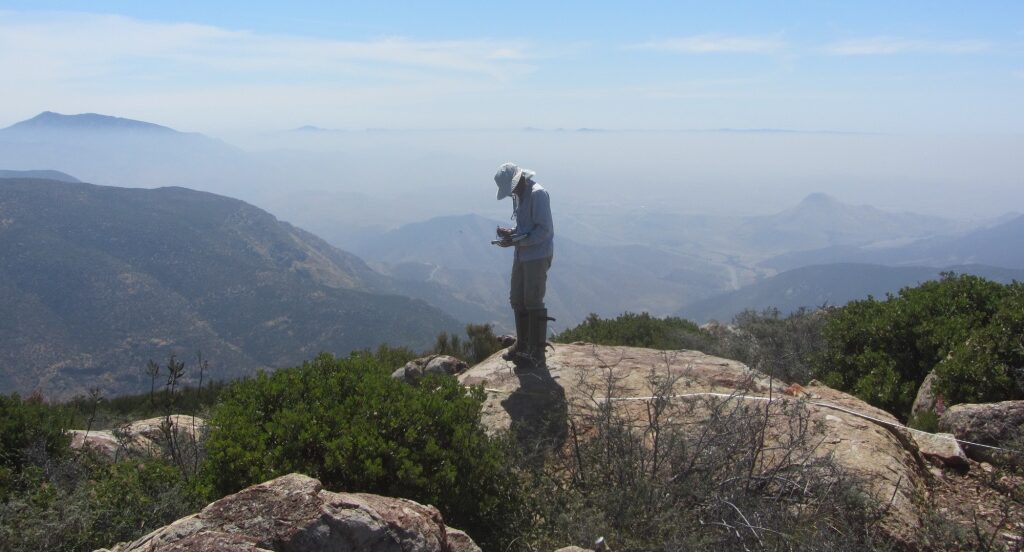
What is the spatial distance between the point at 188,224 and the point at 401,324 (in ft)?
191

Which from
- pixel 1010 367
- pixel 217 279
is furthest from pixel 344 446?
pixel 217 279

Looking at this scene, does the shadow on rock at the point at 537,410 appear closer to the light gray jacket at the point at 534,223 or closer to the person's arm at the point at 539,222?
the light gray jacket at the point at 534,223

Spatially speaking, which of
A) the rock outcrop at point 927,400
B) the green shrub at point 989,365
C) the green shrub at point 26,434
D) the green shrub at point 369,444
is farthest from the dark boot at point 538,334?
the green shrub at point 26,434

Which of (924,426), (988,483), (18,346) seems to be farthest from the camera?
(18,346)

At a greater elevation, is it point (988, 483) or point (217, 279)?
point (988, 483)

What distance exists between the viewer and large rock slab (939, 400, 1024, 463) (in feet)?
17.6

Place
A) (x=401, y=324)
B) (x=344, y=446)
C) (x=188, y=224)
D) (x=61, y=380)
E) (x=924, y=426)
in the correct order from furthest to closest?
(x=188, y=224) < (x=401, y=324) < (x=61, y=380) < (x=924, y=426) < (x=344, y=446)

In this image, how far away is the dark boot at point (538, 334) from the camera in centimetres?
734

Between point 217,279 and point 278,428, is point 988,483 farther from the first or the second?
point 217,279

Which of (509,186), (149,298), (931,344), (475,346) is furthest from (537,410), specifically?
(149,298)

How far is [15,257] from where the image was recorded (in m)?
88.8

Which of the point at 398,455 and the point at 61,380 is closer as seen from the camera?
the point at 398,455

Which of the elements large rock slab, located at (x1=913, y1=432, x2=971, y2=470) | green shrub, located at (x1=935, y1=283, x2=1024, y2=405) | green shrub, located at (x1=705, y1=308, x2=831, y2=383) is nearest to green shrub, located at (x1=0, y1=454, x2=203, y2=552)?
large rock slab, located at (x1=913, y1=432, x2=971, y2=470)

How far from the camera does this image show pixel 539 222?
6.91 m
